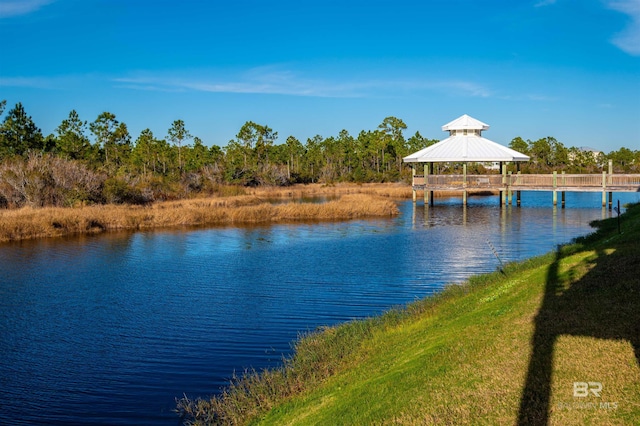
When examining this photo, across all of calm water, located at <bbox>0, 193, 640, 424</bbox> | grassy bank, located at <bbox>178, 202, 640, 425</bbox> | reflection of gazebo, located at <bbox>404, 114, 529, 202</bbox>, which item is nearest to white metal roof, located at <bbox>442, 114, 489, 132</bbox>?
reflection of gazebo, located at <bbox>404, 114, 529, 202</bbox>

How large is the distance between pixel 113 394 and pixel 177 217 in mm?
28197

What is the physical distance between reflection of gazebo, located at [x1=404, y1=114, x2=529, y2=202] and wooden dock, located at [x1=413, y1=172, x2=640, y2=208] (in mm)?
661

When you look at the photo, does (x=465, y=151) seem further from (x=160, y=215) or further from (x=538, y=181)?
A: (x=160, y=215)

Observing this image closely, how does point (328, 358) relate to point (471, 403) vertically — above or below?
below

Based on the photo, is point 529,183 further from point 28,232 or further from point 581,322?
point 581,322

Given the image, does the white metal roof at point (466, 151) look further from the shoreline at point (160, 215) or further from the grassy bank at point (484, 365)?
the grassy bank at point (484, 365)

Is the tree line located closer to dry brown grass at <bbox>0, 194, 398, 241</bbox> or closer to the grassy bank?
dry brown grass at <bbox>0, 194, 398, 241</bbox>

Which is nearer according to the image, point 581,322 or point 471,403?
point 471,403

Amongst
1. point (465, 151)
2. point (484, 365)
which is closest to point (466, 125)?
point (465, 151)

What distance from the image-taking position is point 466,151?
4853cm

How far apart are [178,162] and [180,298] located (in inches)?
2812

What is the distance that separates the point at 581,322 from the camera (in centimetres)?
784

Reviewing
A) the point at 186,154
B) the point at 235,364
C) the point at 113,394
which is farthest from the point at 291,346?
the point at 186,154

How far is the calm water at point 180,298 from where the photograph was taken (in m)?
10.5
